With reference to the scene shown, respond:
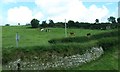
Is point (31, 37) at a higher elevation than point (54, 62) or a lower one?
higher

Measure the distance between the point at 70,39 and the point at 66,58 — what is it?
9.22 m

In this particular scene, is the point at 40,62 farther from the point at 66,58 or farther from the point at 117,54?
the point at 117,54

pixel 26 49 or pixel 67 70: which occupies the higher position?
pixel 26 49

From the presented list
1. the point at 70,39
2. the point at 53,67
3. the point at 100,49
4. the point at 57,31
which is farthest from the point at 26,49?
the point at 57,31

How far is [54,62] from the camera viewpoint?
78.1 ft

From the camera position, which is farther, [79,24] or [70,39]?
[79,24]

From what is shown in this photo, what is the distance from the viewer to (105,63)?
2534cm

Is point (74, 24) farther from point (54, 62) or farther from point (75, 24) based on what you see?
point (54, 62)

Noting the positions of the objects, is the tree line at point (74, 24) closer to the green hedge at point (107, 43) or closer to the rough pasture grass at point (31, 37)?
the rough pasture grass at point (31, 37)

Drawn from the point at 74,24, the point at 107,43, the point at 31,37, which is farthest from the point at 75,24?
the point at 107,43

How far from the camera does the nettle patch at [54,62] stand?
22719mm

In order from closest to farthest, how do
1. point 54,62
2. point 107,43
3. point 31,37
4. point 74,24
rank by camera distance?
point 54,62
point 107,43
point 31,37
point 74,24

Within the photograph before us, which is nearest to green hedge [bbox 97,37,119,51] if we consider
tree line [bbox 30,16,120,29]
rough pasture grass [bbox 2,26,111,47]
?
rough pasture grass [bbox 2,26,111,47]

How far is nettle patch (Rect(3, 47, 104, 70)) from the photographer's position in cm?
2272
